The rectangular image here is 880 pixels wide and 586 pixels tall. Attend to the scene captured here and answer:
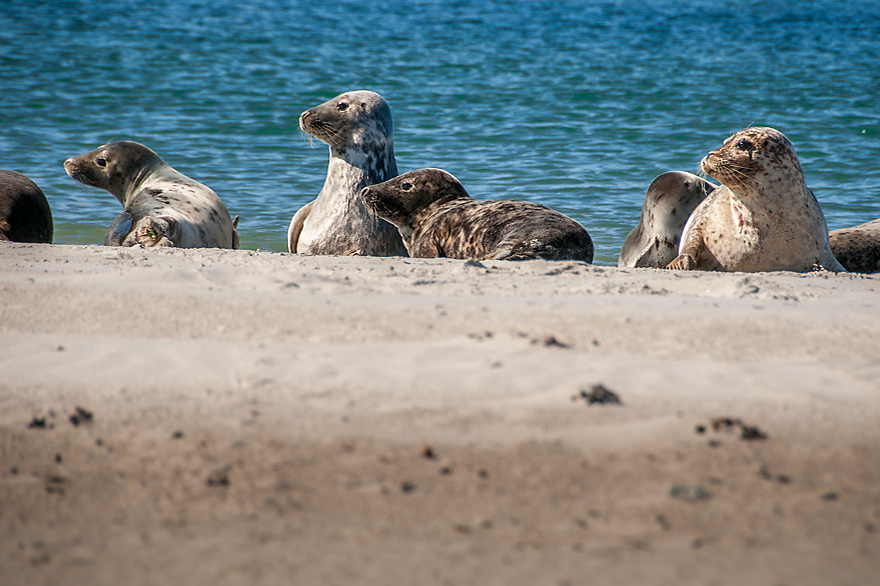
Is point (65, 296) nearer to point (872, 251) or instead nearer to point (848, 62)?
point (872, 251)

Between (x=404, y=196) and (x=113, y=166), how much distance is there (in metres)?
2.63

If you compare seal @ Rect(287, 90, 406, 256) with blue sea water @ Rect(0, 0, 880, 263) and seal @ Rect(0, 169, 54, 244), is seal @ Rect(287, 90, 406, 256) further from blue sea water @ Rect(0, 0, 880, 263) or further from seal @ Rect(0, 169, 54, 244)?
seal @ Rect(0, 169, 54, 244)

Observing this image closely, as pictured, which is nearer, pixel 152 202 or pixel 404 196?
pixel 404 196

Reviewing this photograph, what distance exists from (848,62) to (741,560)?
73.4 ft

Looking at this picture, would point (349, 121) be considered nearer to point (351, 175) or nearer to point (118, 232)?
point (351, 175)

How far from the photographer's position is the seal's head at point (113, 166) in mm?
6855

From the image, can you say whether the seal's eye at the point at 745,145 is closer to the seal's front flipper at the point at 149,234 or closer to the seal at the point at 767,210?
the seal at the point at 767,210

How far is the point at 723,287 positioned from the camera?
3930 mm

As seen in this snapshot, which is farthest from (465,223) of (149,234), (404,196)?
(149,234)

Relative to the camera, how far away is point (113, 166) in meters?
6.87

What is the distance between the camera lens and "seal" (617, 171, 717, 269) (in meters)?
6.39

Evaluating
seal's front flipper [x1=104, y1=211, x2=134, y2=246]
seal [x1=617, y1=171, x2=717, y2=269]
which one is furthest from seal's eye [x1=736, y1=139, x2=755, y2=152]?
seal's front flipper [x1=104, y1=211, x2=134, y2=246]

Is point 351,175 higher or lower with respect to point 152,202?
higher

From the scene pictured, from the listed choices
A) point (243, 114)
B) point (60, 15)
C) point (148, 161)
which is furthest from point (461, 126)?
point (60, 15)
